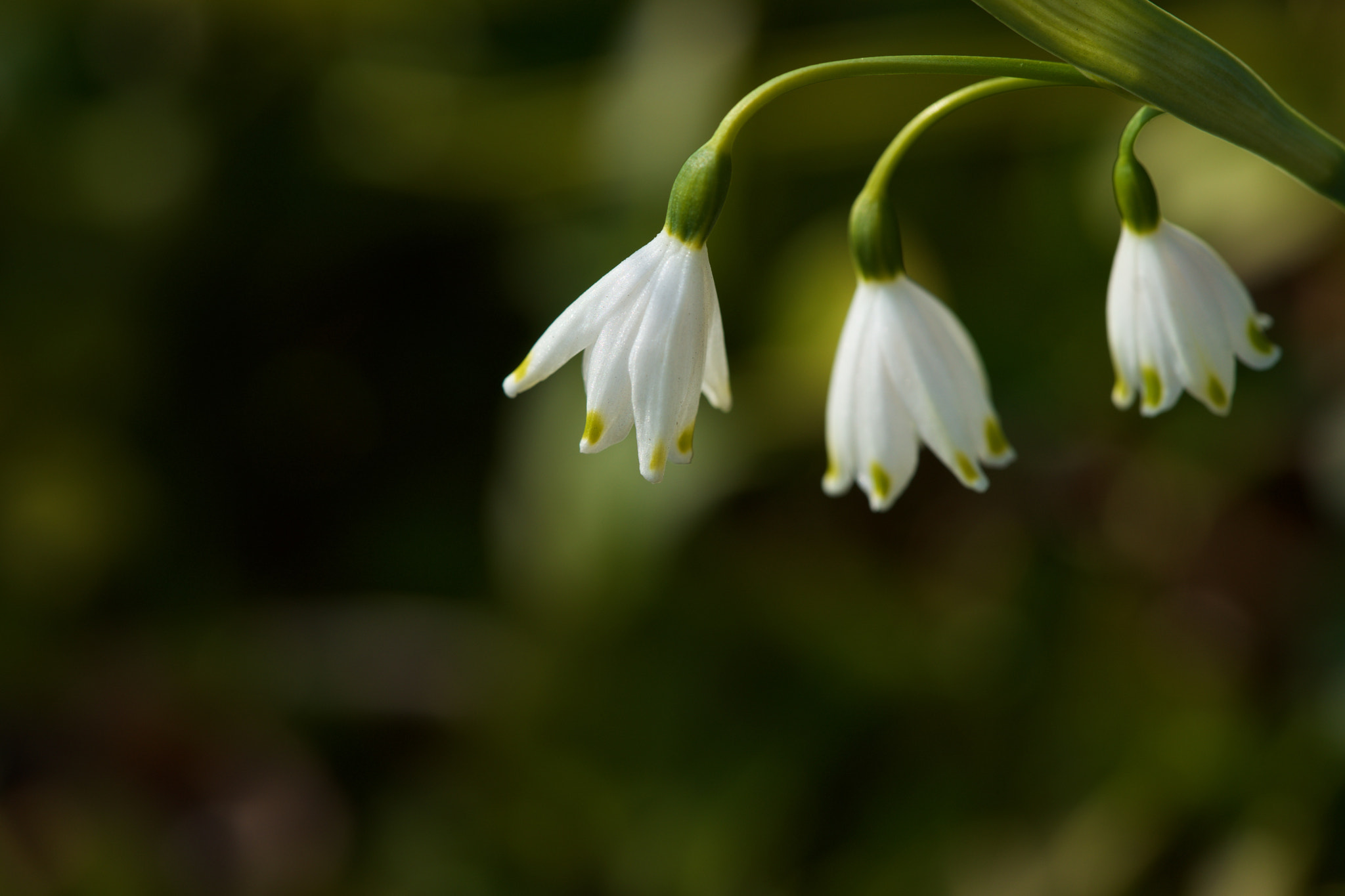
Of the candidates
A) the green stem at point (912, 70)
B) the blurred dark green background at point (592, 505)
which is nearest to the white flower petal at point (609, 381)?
the green stem at point (912, 70)

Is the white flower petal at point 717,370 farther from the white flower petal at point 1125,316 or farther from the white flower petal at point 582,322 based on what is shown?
the white flower petal at point 1125,316

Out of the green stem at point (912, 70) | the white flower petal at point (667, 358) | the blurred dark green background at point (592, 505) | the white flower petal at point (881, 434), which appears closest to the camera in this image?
the green stem at point (912, 70)

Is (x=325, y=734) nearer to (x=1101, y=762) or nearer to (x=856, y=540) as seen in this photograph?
(x=856, y=540)

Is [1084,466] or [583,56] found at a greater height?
[583,56]

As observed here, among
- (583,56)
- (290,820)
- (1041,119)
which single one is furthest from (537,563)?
(1041,119)

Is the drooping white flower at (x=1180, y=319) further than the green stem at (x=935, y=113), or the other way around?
the drooping white flower at (x=1180, y=319)

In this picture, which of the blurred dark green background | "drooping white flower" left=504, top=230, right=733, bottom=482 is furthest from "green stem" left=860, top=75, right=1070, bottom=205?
the blurred dark green background
